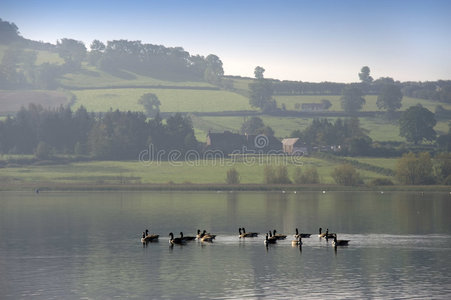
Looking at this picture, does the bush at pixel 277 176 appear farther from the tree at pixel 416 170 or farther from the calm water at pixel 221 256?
the calm water at pixel 221 256

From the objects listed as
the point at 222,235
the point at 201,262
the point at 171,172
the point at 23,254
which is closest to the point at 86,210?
the point at 222,235

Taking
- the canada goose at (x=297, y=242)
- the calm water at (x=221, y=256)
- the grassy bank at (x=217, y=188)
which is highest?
the grassy bank at (x=217, y=188)

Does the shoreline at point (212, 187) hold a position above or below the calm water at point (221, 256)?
above

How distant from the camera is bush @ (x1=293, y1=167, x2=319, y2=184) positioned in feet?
573

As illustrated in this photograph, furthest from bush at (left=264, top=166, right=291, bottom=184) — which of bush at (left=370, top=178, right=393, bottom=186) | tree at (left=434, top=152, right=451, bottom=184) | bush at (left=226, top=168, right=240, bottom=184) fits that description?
tree at (left=434, top=152, right=451, bottom=184)

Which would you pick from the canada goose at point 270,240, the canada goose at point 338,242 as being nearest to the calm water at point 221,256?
the canada goose at point 270,240

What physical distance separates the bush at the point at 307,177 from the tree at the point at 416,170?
64.9 ft

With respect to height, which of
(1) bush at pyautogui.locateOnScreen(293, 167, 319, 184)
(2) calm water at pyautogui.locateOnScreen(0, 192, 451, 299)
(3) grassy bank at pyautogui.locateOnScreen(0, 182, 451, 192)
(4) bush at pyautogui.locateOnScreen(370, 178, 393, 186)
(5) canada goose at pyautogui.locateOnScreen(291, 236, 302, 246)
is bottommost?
(2) calm water at pyautogui.locateOnScreen(0, 192, 451, 299)

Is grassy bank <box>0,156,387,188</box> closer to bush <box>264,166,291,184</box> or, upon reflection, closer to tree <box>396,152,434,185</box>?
bush <box>264,166,291,184</box>

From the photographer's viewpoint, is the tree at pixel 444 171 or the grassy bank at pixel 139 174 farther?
the grassy bank at pixel 139 174

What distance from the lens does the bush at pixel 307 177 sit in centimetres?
17450

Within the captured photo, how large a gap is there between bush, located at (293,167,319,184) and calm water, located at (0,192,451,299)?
64.2 metres

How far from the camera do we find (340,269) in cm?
5347

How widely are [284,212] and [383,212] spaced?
14.6 meters
